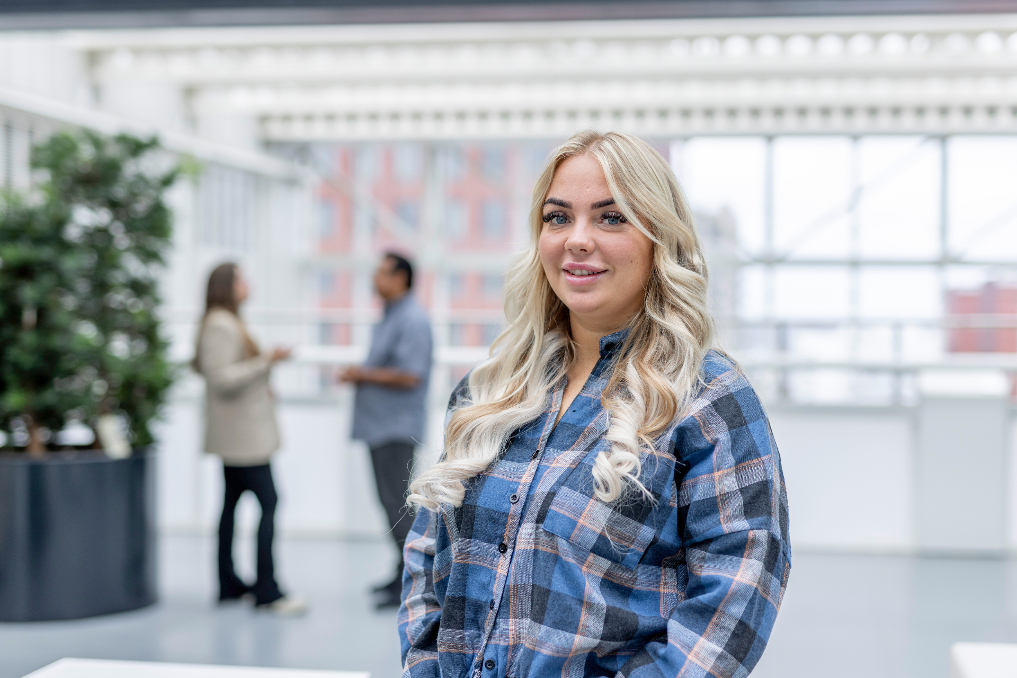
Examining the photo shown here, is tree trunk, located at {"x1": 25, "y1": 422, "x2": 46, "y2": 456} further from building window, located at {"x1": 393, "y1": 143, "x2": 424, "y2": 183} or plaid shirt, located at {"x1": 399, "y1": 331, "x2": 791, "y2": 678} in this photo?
building window, located at {"x1": 393, "y1": 143, "x2": 424, "y2": 183}

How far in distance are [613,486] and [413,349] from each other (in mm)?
2788

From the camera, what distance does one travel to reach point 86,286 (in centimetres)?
374

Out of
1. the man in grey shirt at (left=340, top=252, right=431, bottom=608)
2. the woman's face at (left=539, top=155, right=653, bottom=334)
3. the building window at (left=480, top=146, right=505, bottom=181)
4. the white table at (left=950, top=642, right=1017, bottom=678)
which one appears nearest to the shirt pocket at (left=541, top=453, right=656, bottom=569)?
the woman's face at (left=539, top=155, right=653, bottom=334)

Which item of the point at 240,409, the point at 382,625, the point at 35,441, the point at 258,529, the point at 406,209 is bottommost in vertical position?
the point at 382,625

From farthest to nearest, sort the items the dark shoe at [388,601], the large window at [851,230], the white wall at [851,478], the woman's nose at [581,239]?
1. the large window at [851,230]
2. the white wall at [851,478]
3. the dark shoe at [388,601]
4. the woman's nose at [581,239]

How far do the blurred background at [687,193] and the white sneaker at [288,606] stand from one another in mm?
87

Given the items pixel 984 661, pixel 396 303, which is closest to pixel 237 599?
pixel 396 303

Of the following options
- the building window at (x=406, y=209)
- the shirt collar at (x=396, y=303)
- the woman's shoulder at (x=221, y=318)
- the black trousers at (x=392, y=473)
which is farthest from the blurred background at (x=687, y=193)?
the shirt collar at (x=396, y=303)

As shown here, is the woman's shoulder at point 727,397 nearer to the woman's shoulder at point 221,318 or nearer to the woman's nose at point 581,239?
the woman's nose at point 581,239

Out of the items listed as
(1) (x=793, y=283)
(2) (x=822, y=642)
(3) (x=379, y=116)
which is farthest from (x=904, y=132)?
(2) (x=822, y=642)

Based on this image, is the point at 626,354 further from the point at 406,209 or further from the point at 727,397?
the point at 406,209

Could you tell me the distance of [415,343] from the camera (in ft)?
12.7

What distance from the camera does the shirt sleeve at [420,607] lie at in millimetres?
1336

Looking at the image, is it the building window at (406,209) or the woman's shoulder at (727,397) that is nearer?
the woman's shoulder at (727,397)
